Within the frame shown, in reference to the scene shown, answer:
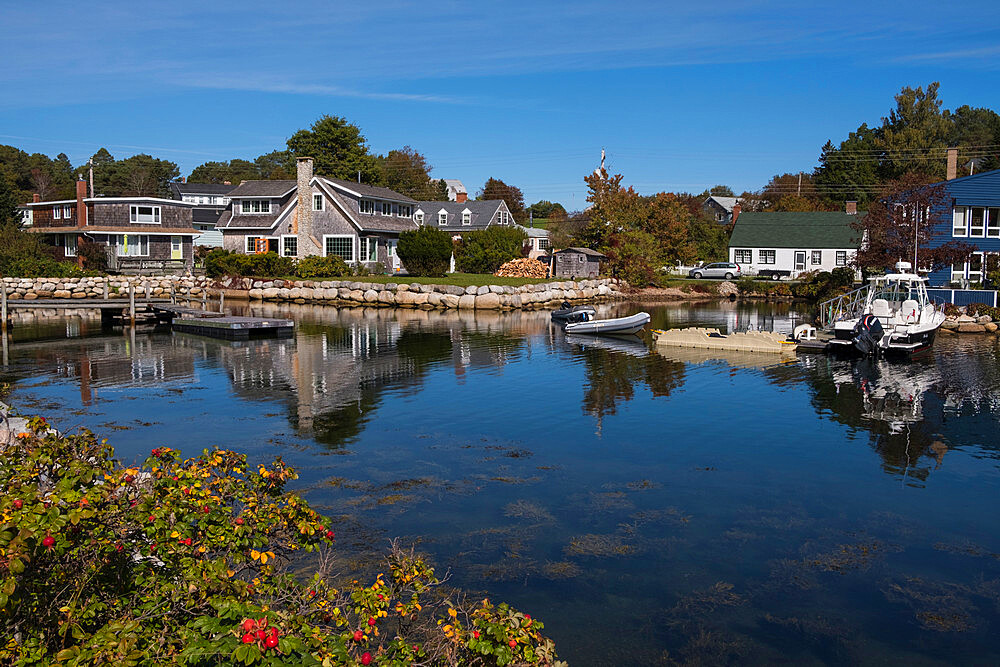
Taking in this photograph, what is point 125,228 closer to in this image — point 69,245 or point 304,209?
point 69,245

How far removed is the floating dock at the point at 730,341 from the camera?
33344 millimetres

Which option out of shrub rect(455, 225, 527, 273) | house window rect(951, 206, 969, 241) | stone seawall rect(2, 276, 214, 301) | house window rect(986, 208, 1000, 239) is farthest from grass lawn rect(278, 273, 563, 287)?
house window rect(986, 208, 1000, 239)

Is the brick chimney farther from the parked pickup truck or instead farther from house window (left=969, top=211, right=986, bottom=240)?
house window (left=969, top=211, right=986, bottom=240)

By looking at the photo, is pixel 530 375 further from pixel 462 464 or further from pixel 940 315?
pixel 940 315

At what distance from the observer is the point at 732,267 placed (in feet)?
252

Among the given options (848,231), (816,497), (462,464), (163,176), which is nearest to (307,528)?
(462,464)

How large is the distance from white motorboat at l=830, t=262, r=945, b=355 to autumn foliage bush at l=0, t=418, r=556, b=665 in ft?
94.3

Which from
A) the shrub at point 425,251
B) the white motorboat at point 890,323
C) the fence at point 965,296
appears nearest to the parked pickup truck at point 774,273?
the fence at point 965,296

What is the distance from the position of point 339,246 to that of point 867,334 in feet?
139

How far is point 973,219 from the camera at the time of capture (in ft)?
168

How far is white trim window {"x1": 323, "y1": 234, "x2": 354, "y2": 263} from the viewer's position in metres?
63.2

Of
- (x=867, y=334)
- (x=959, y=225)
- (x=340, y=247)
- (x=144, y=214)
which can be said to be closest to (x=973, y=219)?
(x=959, y=225)

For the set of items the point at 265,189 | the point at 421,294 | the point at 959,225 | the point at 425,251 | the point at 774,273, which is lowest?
the point at 421,294

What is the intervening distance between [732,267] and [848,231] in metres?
12.6
